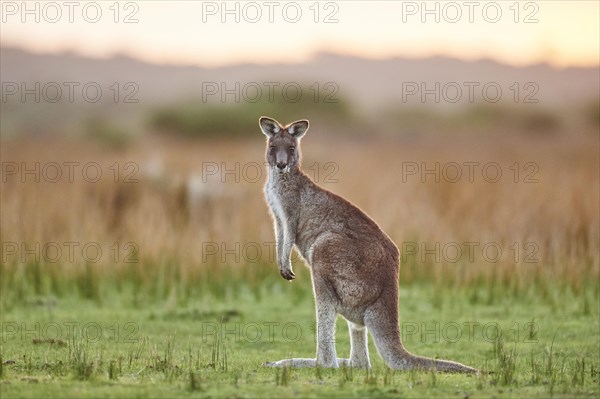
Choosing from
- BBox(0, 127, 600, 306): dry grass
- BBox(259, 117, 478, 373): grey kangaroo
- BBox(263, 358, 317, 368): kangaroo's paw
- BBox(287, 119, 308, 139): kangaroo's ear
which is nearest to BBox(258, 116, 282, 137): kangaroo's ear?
BBox(287, 119, 308, 139): kangaroo's ear

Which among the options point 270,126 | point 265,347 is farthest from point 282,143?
point 265,347

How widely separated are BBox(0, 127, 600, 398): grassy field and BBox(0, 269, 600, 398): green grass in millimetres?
37

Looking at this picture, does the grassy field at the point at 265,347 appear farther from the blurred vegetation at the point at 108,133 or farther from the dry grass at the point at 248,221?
the blurred vegetation at the point at 108,133

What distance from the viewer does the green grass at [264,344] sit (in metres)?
8.23

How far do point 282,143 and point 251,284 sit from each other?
7.00m

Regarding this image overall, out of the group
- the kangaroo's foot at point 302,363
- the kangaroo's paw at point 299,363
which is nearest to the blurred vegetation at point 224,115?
the kangaroo's foot at point 302,363

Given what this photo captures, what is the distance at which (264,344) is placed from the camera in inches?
480

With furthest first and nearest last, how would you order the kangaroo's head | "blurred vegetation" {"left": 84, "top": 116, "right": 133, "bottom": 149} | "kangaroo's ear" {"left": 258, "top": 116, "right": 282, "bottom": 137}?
"blurred vegetation" {"left": 84, "top": 116, "right": 133, "bottom": 149} → "kangaroo's ear" {"left": 258, "top": 116, "right": 282, "bottom": 137} → the kangaroo's head

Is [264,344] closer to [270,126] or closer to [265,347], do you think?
[265,347]

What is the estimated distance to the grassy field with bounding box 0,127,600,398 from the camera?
8734mm

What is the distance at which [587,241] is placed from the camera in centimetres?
1892

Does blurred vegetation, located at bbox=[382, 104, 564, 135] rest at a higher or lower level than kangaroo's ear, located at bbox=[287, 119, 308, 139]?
higher

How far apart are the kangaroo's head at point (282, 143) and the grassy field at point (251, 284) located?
2.06 meters

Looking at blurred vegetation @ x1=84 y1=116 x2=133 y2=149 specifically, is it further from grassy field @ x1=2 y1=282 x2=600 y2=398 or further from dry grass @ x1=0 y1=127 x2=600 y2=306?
grassy field @ x1=2 y1=282 x2=600 y2=398
